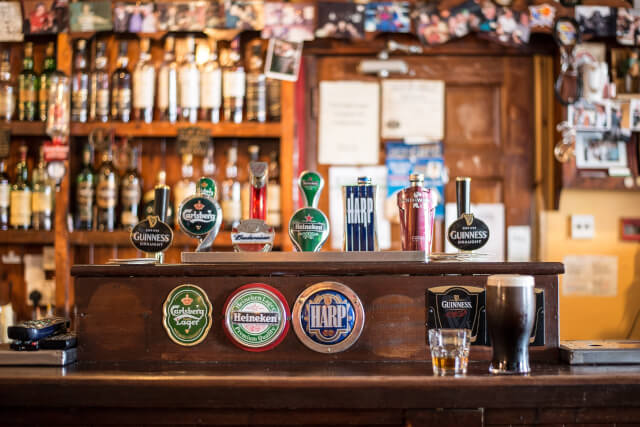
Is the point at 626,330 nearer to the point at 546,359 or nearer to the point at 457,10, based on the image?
the point at 457,10

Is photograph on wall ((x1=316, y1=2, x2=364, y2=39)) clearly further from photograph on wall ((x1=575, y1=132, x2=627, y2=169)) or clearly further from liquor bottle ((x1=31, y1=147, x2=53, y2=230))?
liquor bottle ((x1=31, y1=147, x2=53, y2=230))

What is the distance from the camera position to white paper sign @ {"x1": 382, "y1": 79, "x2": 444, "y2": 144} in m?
3.21

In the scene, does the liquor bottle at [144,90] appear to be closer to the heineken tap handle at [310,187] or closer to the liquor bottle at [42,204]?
the liquor bottle at [42,204]

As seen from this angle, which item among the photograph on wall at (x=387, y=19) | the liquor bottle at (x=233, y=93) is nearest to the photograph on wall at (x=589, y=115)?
the photograph on wall at (x=387, y=19)

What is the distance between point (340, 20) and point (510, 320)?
2.02 metres

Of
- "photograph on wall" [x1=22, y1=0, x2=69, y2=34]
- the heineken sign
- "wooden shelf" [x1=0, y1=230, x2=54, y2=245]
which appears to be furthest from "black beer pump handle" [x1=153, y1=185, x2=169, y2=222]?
"photograph on wall" [x1=22, y1=0, x2=69, y2=34]

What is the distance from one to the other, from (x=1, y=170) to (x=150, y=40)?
97 centimetres

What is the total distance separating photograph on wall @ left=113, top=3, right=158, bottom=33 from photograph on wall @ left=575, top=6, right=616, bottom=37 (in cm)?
196

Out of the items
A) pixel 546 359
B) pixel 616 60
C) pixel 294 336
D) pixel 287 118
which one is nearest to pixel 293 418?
pixel 294 336

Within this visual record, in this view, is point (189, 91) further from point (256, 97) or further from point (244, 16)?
point (244, 16)

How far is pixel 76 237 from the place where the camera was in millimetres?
3092

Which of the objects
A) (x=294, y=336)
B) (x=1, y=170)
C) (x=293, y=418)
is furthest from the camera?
(x=1, y=170)

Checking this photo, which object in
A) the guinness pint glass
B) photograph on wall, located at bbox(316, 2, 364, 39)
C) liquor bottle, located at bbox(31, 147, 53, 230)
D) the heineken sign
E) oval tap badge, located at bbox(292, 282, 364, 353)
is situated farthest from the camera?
liquor bottle, located at bbox(31, 147, 53, 230)

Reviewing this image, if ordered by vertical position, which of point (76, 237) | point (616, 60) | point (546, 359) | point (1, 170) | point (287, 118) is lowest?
point (546, 359)
